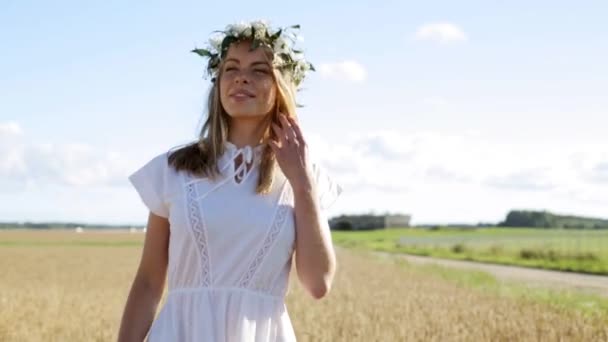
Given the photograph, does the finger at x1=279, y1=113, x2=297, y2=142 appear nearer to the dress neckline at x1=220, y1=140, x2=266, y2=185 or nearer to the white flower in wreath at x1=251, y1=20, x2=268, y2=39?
the dress neckline at x1=220, y1=140, x2=266, y2=185

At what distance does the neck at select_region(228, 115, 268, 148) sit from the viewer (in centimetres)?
335

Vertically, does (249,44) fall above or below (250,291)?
above

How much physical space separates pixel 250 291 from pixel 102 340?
6.87 metres

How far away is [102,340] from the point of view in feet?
32.1

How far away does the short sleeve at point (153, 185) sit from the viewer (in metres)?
3.27

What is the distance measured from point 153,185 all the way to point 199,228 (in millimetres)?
221

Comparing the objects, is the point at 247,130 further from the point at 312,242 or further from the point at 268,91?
the point at 312,242

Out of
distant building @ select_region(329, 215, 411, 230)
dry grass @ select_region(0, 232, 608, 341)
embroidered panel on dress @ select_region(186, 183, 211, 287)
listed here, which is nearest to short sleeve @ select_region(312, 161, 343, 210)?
embroidered panel on dress @ select_region(186, 183, 211, 287)

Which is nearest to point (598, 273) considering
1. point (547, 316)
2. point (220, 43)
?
point (547, 316)

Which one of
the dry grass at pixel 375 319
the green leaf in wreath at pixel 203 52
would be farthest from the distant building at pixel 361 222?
the green leaf in wreath at pixel 203 52

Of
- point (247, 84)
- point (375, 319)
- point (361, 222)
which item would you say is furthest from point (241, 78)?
point (361, 222)

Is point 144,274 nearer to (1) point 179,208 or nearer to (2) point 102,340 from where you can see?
(1) point 179,208

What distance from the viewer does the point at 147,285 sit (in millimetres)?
3340

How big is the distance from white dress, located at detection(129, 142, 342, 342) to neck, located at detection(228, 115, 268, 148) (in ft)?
0.18
